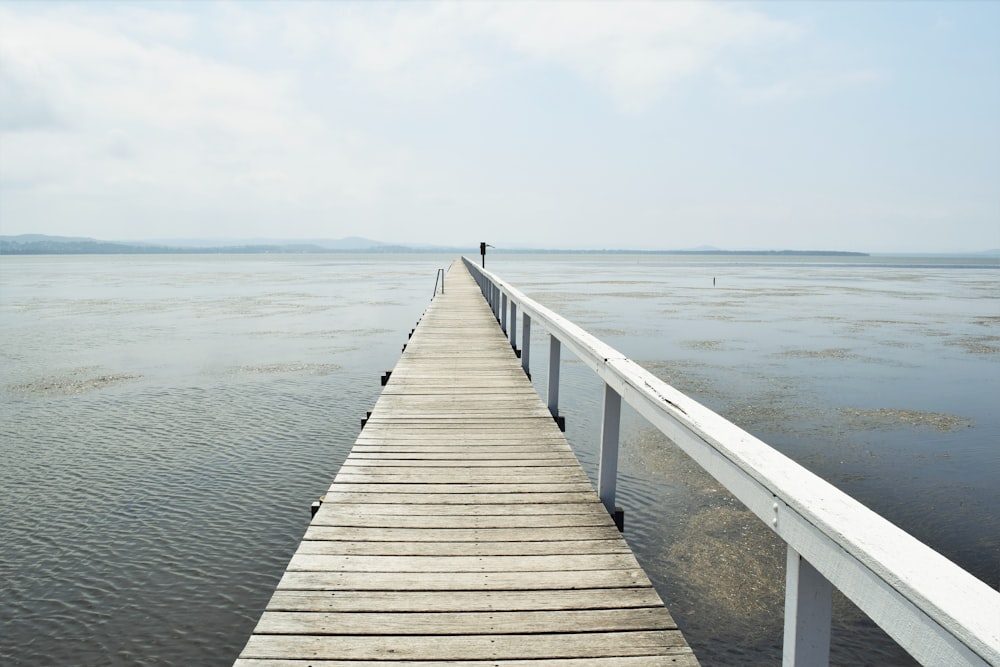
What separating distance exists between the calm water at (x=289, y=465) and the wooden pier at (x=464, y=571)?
1.62 m

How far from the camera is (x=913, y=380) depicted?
1285 cm

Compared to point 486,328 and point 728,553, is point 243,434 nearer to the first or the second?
point 486,328

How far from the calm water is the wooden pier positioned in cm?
162

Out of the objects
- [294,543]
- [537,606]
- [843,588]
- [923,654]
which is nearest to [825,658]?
[843,588]

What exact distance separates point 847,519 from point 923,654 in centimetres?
35

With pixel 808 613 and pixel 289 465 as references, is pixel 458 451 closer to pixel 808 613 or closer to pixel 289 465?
pixel 808 613

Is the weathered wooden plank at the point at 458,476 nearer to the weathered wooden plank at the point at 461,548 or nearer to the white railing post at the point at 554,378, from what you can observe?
the weathered wooden plank at the point at 461,548

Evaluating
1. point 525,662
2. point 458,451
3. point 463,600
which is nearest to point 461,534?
point 463,600

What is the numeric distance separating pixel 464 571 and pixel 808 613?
1724 millimetres

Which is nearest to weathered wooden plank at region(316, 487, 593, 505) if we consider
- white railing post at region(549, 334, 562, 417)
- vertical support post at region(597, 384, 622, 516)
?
vertical support post at region(597, 384, 622, 516)

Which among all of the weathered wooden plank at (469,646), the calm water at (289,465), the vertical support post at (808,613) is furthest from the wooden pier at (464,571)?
the calm water at (289,465)

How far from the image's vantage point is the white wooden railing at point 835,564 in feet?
3.62

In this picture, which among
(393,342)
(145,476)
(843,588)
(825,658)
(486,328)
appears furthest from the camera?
(393,342)

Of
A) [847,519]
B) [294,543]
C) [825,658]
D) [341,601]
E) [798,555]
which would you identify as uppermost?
[847,519]
